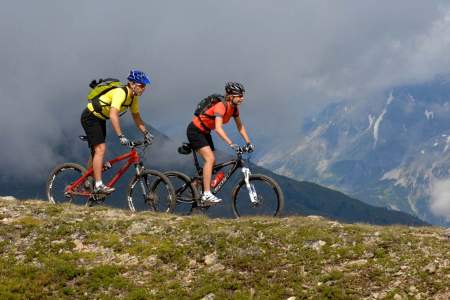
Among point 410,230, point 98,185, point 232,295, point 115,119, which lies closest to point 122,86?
point 115,119

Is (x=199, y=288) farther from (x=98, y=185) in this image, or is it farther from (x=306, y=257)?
(x=98, y=185)

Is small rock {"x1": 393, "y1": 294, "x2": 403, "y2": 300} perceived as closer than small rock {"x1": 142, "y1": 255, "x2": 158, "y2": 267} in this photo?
Yes

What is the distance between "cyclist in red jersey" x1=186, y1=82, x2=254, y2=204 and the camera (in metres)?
16.9

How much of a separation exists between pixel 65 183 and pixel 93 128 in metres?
3.18

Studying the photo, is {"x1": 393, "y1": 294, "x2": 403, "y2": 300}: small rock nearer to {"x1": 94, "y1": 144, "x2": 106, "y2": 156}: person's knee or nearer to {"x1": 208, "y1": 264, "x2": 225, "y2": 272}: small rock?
{"x1": 208, "y1": 264, "x2": 225, "y2": 272}: small rock

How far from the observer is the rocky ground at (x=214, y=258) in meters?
11.5

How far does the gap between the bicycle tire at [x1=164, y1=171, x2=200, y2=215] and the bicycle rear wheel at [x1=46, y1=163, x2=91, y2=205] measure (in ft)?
9.80

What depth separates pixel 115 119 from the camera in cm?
1666

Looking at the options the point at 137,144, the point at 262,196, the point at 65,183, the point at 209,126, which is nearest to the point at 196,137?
the point at 209,126

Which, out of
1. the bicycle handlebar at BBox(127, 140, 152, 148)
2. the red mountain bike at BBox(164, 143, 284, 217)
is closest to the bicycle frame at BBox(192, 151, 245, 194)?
the red mountain bike at BBox(164, 143, 284, 217)

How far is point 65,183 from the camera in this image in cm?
1972

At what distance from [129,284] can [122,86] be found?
7.06m

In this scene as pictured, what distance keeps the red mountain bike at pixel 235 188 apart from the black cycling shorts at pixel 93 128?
2.53 meters

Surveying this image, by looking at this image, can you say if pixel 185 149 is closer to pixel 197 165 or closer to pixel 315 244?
pixel 197 165
